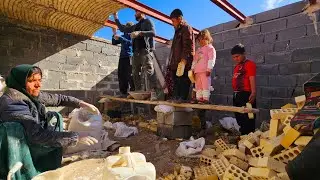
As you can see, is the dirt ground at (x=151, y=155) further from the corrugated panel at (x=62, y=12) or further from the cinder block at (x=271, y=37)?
the corrugated panel at (x=62, y=12)

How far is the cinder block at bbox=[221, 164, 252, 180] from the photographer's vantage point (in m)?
2.42

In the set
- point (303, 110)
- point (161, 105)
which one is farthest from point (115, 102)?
point (303, 110)

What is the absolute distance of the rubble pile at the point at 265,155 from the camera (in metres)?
2.23

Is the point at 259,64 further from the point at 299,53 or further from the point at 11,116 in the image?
the point at 11,116

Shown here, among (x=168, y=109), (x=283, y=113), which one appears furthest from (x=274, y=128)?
(x=168, y=109)

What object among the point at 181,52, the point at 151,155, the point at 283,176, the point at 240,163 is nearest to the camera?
the point at 283,176

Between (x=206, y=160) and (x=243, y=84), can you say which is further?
(x=243, y=84)

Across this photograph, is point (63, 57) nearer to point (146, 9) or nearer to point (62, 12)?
point (62, 12)

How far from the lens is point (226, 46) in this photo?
220 inches

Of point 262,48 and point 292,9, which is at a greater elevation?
point 292,9

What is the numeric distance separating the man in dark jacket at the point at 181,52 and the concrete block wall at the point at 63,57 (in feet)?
11.2

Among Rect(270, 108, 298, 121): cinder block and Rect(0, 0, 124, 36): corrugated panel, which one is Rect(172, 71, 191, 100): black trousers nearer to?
Rect(270, 108, 298, 121): cinder block

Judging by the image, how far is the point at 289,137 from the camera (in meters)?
2.34

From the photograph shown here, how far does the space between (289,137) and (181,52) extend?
253 centimetres
